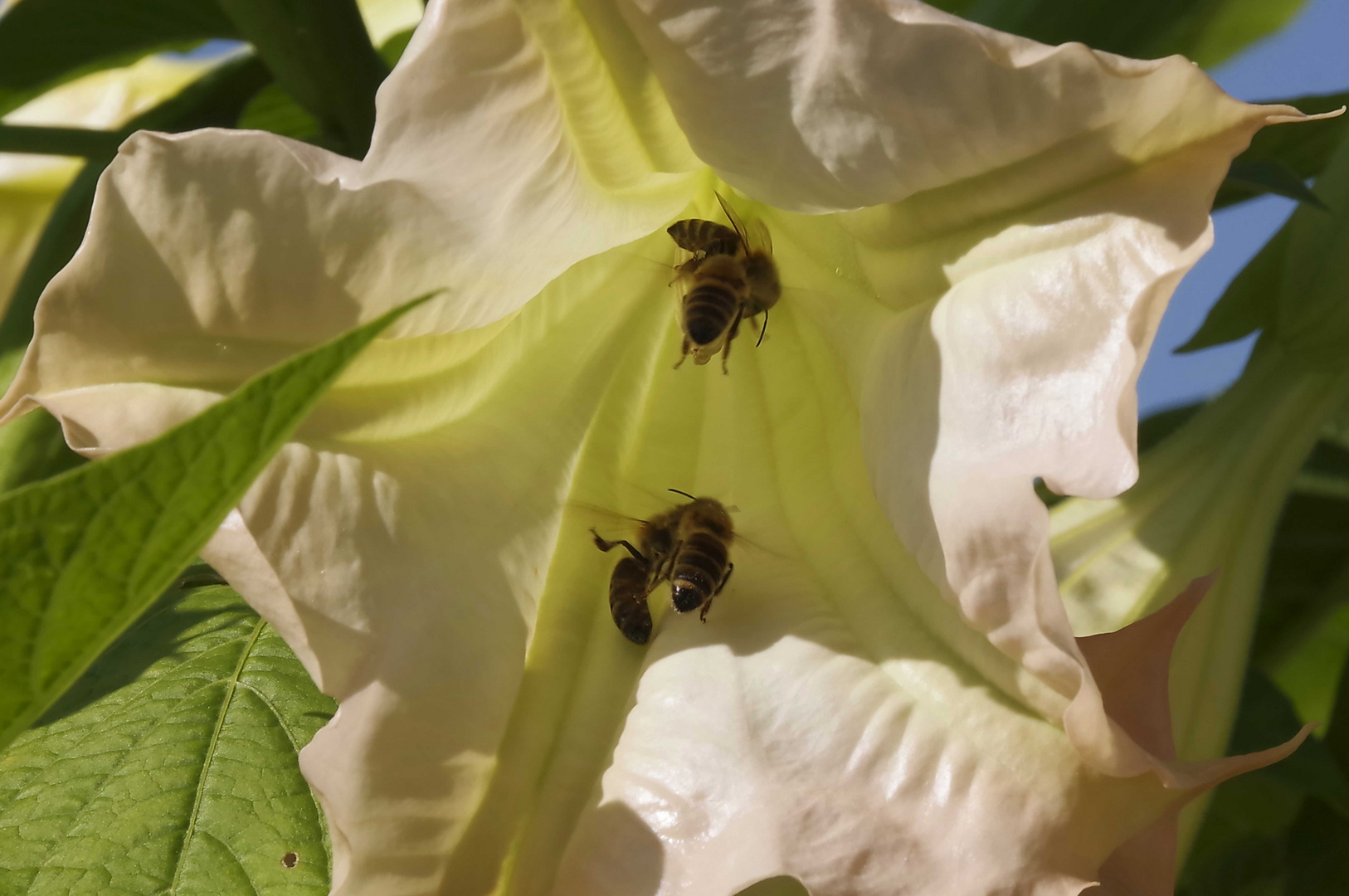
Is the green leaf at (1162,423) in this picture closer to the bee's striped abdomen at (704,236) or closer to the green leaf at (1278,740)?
the green leaf at (1278,740)

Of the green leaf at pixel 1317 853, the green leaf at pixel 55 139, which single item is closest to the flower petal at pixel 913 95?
the green leaf at pixel 55 139

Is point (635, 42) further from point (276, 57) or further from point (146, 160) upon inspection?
point (276, 57)

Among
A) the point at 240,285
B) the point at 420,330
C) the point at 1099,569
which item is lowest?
the point at 1099,569

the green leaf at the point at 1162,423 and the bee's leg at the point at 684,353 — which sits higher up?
the bee's leg at the point at 684,353

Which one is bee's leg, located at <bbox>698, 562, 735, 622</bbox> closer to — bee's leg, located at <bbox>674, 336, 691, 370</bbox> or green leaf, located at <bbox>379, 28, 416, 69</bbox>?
bee's leg, located at <bbox>674, 336, 691, 370</bbox>

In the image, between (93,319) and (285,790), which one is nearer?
(93,319)

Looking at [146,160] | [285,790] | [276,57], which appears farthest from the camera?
[276,57]

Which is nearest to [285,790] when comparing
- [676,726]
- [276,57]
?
[676,726]
